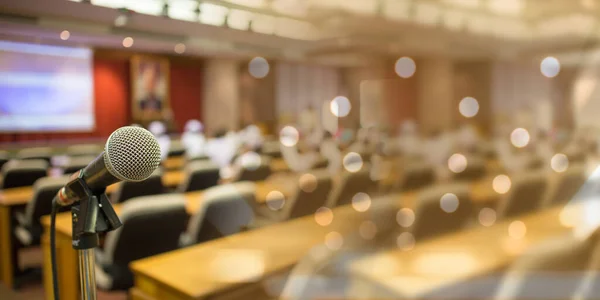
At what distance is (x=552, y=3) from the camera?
6.85 metres

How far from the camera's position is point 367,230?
305 centimetres

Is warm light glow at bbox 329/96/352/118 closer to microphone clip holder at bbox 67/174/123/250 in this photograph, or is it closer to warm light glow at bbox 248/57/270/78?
warm light glow at bbox 248/57/270/78

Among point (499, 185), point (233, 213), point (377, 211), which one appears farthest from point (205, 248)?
point (499, 185)

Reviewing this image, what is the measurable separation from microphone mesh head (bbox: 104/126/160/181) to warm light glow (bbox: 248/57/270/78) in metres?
11.9

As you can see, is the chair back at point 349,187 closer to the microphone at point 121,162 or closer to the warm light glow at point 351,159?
the warm light glow at point 351,159

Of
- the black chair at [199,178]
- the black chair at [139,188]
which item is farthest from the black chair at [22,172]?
the black chair at [199,178]

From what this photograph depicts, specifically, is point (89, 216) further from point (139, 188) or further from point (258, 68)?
point (258, 68)

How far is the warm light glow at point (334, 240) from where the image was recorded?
2.47 m

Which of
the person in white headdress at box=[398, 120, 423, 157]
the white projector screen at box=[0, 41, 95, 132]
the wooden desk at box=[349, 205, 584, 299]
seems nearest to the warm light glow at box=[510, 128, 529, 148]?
the person in white headdress at box=[398, 120, 423, 157]

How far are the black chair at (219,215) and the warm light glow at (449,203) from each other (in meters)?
1.27

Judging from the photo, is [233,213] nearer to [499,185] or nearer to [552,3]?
[499,185]

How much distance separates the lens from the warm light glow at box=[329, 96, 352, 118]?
1206cm

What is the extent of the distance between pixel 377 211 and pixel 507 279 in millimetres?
1255

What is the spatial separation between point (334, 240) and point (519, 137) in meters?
7.62
